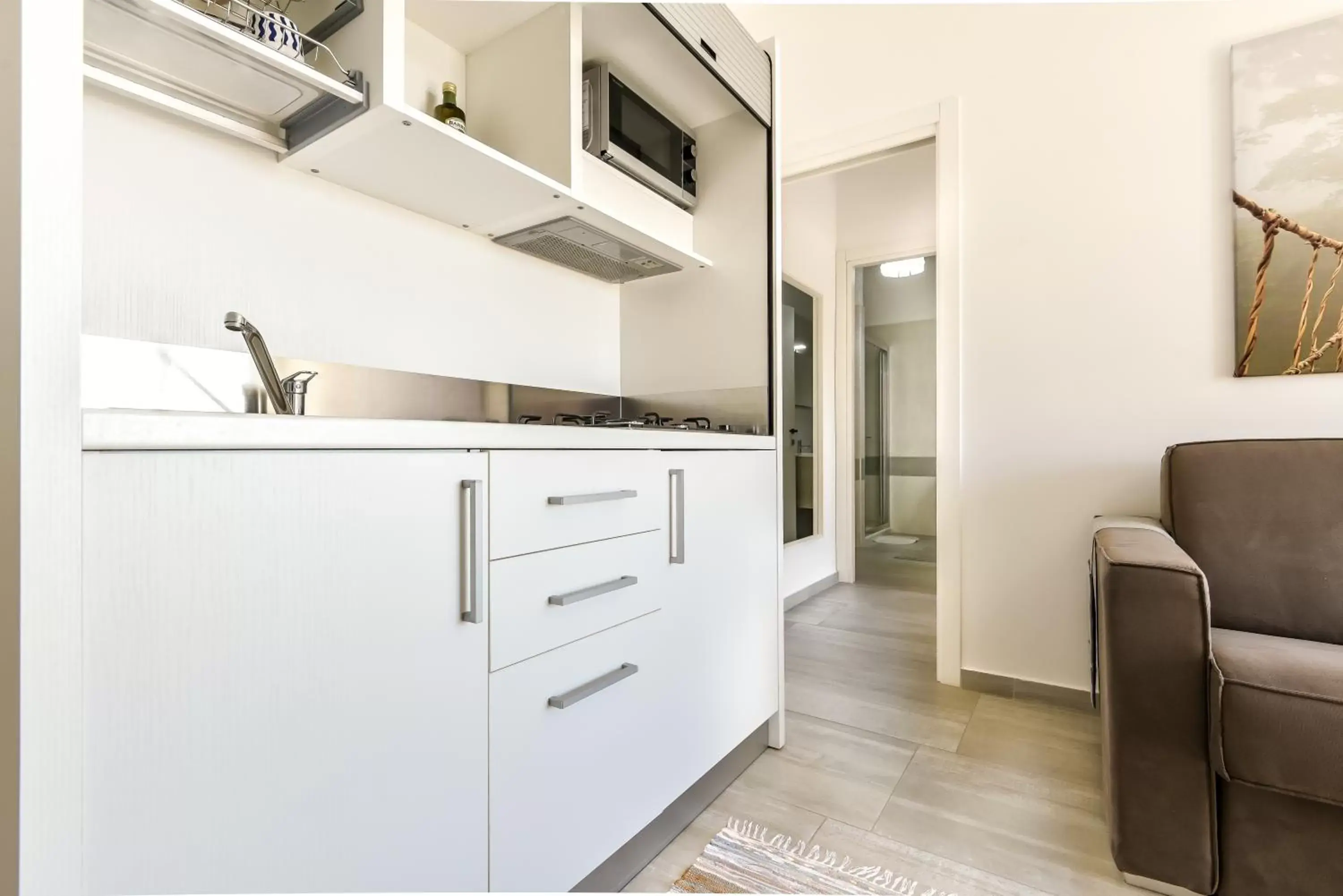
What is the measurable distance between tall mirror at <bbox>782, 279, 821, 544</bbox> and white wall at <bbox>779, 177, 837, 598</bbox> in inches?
1.4

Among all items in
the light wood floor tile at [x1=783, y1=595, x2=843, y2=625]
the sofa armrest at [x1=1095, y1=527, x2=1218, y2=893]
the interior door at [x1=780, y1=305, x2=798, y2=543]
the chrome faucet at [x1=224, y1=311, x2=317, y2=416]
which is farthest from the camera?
the interior door at [x1=780, y1=305, x2=798, y2=543]

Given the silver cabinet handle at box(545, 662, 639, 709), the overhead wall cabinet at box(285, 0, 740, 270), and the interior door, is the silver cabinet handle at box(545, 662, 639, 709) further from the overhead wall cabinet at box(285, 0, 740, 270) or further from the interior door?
the interior door

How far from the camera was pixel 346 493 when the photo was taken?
0.75m

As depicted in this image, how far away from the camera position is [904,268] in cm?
396

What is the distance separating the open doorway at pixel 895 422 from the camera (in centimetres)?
397

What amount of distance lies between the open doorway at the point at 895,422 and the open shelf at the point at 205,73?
3317mm

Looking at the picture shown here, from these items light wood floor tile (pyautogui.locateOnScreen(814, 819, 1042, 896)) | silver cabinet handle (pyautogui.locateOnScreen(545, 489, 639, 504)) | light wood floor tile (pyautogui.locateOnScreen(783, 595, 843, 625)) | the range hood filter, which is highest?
the range hood filter

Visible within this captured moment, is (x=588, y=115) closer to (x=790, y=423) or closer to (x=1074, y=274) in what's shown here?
(x=1074, y=274)

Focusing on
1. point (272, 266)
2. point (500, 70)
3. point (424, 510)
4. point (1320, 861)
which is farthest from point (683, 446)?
point (1320, 861)

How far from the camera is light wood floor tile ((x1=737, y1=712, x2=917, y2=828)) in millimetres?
1518

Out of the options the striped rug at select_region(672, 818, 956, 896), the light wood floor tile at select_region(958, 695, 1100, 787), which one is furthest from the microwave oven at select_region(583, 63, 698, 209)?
the light wood floor tile at select_region(958, 695, 1100, 787)

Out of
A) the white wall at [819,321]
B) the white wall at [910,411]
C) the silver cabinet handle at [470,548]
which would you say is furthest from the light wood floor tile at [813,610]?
the silver cabinet handle at [470,548]

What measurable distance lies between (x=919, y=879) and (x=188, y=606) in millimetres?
1386

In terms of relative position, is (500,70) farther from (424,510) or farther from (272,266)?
(424,510)
